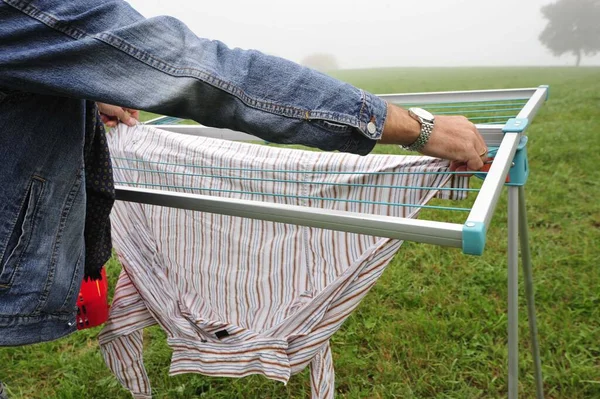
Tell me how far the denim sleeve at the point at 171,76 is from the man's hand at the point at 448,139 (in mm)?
64

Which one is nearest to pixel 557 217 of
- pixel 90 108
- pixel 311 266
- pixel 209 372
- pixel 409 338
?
pixel 409 338

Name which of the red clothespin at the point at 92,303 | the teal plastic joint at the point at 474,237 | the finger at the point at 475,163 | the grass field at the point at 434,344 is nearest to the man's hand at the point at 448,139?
the finger at the point at 475,163

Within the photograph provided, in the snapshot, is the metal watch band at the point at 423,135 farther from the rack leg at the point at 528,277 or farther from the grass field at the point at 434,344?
the grass field at the point at 434,344

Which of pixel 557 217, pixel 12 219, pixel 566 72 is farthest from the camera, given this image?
pixel 566 72

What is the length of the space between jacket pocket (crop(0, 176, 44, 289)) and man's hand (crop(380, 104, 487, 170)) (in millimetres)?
684

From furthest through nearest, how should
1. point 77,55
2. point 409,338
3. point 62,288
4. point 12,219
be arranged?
point 409,338 < point 62,288 < point 12,219 < point 77,55

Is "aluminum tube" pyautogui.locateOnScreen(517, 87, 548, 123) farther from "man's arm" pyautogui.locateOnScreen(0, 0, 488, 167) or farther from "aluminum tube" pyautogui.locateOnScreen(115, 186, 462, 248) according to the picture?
"aluminum tube" pyautogui.locateOnScreen(115, 186, 462, 248)

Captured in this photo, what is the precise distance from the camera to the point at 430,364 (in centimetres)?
204

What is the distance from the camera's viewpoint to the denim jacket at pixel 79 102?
0.76 m

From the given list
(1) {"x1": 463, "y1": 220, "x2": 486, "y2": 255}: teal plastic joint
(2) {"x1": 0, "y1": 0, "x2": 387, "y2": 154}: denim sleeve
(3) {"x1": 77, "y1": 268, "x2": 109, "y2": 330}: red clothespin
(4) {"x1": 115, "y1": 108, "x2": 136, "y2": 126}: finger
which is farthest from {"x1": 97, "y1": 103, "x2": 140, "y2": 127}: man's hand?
(1) {"x1": 463, "y1": 220, "x2": 486, "y2": 255}: teal plastic joint

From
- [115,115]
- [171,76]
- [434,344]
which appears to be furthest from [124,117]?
[434,344]

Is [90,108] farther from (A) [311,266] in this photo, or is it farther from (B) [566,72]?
(B) [566,72]

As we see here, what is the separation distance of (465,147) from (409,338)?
144 centimetres

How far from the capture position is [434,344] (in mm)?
2141
